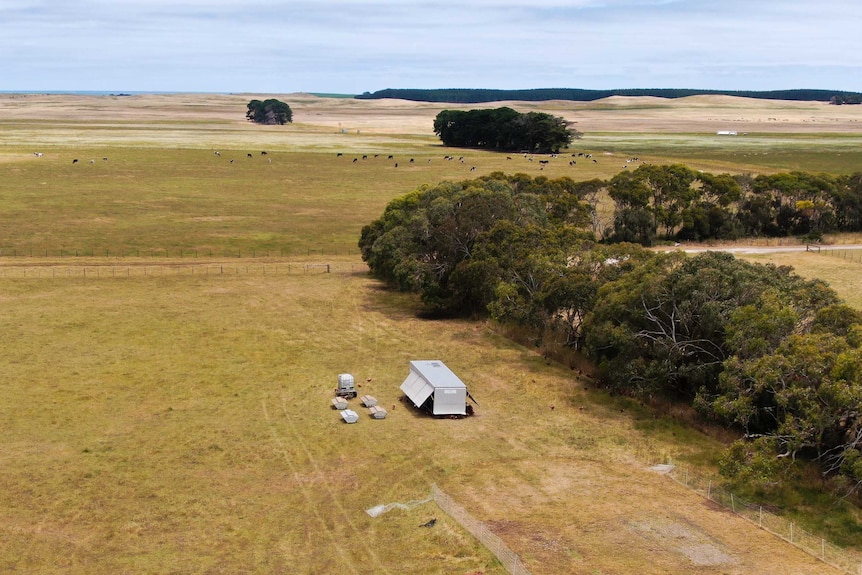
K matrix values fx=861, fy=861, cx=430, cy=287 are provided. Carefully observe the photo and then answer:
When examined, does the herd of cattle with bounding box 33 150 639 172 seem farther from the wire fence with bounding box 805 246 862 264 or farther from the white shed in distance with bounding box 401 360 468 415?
the white shed in distance with bounding box 401 360 468 415

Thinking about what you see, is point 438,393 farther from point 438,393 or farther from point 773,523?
point 773,523

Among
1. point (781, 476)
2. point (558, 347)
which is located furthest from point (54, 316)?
point (781, 476)

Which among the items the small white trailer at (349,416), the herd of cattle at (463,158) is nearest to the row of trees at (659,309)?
the small white trailer at (349,416)

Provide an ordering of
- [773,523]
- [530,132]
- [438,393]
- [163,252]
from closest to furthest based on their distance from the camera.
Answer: [773,523], [438,393], [163,252], [530,132]

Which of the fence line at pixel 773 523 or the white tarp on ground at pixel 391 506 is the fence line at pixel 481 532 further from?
the fence line at pixel 773 523

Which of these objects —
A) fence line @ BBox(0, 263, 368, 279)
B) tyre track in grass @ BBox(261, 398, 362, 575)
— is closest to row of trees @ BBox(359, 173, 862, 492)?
fence line @ BBox(0, 263, 368, 279)

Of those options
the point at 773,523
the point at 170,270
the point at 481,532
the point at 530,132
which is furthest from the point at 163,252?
the point at 530,132
